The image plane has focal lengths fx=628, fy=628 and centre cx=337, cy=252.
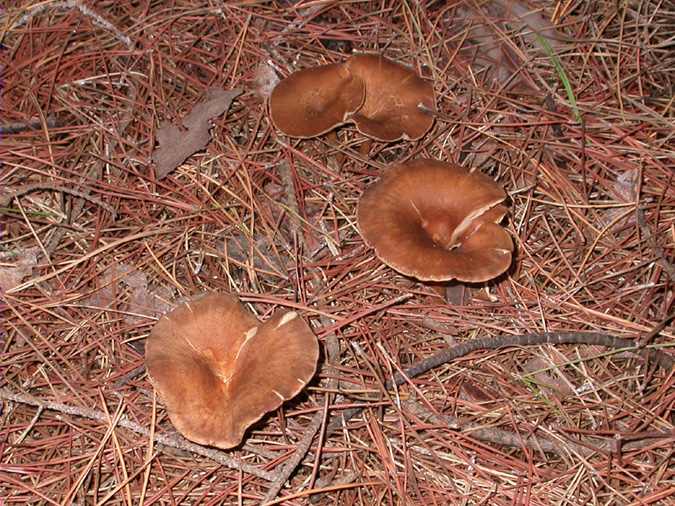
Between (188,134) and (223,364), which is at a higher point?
(188,134)

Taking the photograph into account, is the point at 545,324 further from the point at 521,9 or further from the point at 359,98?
the point at 521,9

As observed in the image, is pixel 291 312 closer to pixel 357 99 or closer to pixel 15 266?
pixel 357 99

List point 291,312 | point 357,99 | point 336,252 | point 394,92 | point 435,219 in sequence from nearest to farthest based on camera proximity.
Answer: point 291,312 → point 435,219 → point 336,252 → point 357,99 → point 394,92

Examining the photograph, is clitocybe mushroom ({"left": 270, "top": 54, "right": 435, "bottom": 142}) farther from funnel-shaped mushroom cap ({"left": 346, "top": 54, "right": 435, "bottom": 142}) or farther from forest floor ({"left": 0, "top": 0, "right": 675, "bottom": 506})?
forest floor ({"left": 0, "top": 0, "right": 675, "bottom": 506})

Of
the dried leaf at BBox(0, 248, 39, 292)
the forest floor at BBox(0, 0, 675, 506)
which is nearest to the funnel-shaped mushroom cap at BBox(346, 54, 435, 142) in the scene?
the forest floor at BBox(0, 0, 675, 506)

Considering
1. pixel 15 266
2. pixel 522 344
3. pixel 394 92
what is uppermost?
pixel 394 92

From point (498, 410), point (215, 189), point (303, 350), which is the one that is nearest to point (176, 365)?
point (303, 350)

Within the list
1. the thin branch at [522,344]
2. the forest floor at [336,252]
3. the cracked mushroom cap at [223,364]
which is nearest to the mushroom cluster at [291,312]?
the cracked mushroom cap at [223,364]

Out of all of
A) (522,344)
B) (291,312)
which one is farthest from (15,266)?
(522,344)
